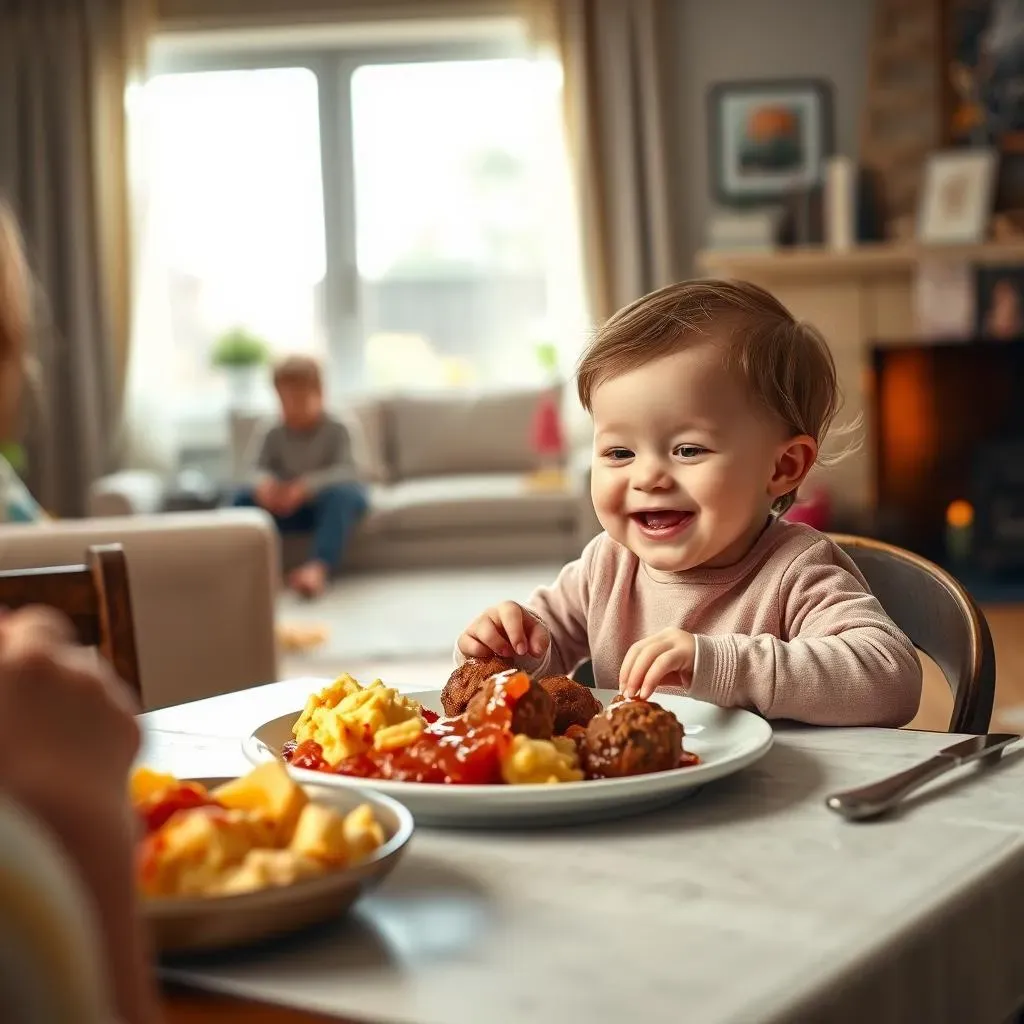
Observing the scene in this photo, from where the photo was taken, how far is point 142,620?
2471 mm

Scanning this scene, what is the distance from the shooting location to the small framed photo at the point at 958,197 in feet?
18.4

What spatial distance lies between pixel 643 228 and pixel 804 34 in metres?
1.11

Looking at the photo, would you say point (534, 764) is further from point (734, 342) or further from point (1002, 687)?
point (1002, 687)

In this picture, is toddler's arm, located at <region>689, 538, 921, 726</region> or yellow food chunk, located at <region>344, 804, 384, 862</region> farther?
toddler's arm, located at <region>689, 538, 921, 726</region>

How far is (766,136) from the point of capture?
638 cm

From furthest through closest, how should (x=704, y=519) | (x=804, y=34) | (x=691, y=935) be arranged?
(x=804, y=34), (x=704, y=519), (x=691, y=935)

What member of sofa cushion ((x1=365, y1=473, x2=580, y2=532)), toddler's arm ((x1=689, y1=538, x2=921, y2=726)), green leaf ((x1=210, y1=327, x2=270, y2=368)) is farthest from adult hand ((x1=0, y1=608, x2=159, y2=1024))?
green leaf ((x1=210, y1=327, x2=270, y2=368))

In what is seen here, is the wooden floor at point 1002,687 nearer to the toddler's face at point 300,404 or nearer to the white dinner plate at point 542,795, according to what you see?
the white dinner plate at point 542,795

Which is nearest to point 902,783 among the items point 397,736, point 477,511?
point 397,736

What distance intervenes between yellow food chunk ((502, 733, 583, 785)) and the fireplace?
16.7 feet

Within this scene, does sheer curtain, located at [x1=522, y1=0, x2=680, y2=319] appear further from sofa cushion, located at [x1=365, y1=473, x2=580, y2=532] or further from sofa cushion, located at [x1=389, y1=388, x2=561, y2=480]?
sofa cushion, located at [x1=365, y1=473, x2=580, y2=532]

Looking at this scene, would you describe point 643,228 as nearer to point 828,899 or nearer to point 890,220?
point 890,220

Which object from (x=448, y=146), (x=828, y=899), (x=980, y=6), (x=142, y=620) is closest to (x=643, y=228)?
(x=448, y=146)

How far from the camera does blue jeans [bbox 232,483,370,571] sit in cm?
517
